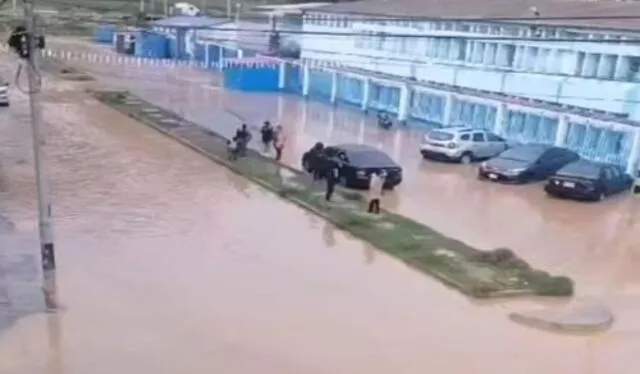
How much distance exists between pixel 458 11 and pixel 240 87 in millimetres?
12898

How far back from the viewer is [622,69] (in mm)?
33312

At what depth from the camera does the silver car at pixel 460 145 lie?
106 feet

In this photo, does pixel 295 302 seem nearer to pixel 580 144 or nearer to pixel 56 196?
pixel 56 196

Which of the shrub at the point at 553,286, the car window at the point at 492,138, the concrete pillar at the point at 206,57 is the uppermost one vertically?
the shrub at the point at 553,286

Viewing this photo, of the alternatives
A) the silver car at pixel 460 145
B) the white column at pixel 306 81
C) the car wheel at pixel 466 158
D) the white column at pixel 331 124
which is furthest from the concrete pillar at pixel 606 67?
the white column at pixel 306 81

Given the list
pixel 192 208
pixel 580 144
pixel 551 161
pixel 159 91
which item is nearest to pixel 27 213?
pixel 192 208

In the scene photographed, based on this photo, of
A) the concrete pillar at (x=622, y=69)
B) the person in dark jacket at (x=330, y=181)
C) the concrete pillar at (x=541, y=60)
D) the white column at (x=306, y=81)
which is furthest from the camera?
the white column at (x=306, y=81)

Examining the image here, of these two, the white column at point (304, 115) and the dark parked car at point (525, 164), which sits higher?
the dark parked car at point (525, 164)

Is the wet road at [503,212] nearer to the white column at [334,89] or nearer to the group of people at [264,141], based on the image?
the group of people at [264,141]

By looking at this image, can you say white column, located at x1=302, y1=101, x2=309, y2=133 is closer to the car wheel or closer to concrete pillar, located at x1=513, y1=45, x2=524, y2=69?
the car wheel

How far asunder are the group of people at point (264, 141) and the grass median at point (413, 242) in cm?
31

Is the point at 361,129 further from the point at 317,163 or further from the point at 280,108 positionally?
the point at 317,163

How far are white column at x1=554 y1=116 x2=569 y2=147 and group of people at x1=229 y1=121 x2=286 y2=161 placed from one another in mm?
10219

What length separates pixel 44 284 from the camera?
54.7 ft
